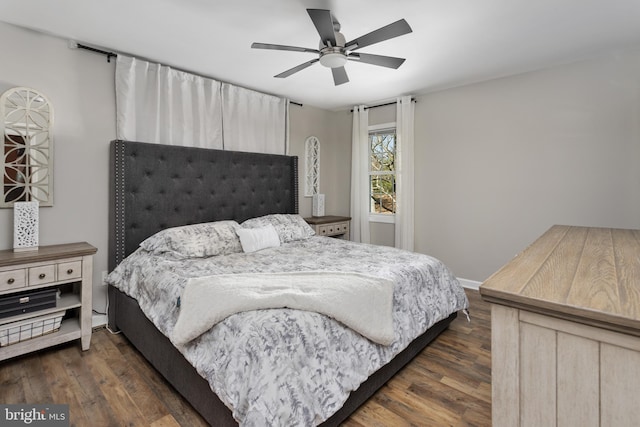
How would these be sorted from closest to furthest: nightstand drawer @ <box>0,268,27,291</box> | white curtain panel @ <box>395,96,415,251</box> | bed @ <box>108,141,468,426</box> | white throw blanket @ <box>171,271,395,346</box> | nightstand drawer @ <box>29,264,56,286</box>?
bed @ <box>108,141,468,426</box> < white throw blanket @ <box>171,271,395,346</box> < nightstand drawer @ <box>0,268,27,291</box> < nightstand drawer @ <box>29,264,56,286</box> < white curtain panel @ <box>395,96,415,251</box>

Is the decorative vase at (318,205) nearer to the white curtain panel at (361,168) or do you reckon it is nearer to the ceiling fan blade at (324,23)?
the white curtain panel at (361,168)

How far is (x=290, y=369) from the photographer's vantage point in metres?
1.27

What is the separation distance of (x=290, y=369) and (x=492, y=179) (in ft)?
10.4

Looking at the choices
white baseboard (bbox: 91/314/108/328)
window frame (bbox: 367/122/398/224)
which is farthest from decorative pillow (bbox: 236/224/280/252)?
window frame (bbox: 367/122/398/224)

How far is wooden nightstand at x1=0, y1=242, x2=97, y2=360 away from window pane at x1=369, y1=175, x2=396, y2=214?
338 centimetres

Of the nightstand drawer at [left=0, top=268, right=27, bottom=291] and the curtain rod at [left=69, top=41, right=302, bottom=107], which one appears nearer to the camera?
the nightstand drawer at [left=0, top=268, right=27, bottom=291]

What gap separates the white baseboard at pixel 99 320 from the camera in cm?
262

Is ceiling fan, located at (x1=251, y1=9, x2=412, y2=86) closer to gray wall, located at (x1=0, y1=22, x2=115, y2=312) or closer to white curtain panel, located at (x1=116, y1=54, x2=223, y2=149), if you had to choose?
white curtain panel, located at (x1=116, y1=54, x2=223, y2=149)

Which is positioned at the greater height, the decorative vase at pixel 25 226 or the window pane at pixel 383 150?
the window pane at pixel 383 150

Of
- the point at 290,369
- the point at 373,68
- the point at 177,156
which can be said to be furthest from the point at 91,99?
the point at 290,369

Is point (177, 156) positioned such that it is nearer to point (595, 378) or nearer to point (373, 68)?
point (373, 68)

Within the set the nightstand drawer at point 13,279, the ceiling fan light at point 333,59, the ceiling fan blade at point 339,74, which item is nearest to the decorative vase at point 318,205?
the ceiling fan blade at point 339,74

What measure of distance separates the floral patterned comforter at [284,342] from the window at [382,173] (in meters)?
2.07

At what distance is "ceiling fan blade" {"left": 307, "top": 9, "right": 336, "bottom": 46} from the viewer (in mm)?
1702
